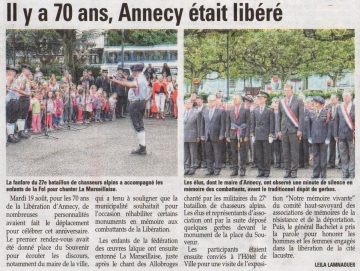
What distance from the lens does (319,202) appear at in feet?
37.9

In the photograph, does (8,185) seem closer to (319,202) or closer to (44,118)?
(44,118)

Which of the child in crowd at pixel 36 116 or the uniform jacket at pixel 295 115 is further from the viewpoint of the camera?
the child in crowd at pixel 36 116

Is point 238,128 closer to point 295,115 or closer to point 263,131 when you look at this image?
point 263,131

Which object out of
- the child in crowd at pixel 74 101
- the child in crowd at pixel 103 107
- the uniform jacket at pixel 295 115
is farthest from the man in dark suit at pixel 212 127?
the child in crowd at pixel 74 101

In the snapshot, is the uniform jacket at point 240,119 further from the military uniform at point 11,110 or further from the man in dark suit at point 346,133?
the military uniform at point 11,110

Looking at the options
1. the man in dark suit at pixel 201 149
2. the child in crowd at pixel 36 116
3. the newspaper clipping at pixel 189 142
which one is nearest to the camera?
the newspaper clipping at pixel 189 142

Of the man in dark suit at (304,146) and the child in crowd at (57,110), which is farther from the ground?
the child in crowd at (57,110)

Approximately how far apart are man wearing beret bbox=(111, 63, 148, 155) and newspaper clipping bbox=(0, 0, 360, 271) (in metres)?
0.01

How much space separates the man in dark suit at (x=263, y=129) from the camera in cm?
1166

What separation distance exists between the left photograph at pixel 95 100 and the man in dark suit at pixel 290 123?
2.24ft

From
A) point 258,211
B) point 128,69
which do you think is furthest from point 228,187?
point 128,69

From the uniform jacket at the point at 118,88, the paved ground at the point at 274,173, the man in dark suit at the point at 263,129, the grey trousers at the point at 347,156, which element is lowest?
the paved ground at the point at 274,173

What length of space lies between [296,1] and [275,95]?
0.60 meters

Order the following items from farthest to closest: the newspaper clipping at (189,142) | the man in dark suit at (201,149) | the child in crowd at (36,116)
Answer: the child in crowd at (36,116) → the man in dark suit at (201,149) → the newspaper clipping at (189,142)
